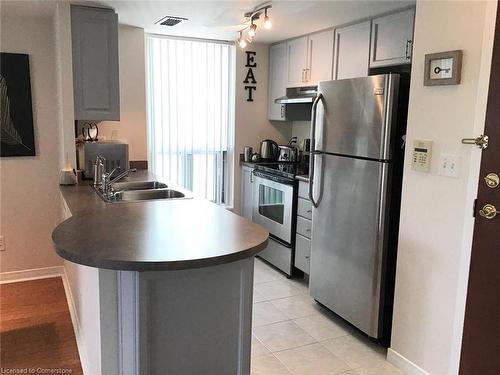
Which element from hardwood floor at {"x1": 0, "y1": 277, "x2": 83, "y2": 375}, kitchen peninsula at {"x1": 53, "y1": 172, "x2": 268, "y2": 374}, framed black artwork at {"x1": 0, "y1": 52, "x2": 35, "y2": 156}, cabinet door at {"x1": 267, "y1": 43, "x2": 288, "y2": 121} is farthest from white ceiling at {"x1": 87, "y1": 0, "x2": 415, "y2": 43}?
hardwood floor at {"x1": 0, "y1": 277, "x2": 83, "y2": 375}

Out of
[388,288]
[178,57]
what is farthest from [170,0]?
[388,288]

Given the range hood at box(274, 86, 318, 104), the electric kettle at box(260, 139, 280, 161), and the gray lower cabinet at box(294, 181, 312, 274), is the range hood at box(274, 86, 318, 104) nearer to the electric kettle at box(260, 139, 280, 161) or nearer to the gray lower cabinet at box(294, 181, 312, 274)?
the electric kettle at box(260, 139, 280, 161)

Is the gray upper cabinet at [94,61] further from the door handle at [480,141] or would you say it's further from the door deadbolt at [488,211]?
the door deadbolt at [488,211]

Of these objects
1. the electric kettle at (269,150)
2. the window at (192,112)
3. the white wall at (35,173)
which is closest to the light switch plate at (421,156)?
the electric kettle at (269,150)

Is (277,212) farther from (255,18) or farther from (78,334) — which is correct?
(78,334)

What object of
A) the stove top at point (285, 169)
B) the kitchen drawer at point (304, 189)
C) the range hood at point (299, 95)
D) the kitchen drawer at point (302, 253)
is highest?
the range hood at point (299, 95)

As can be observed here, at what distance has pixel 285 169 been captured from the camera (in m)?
3.96

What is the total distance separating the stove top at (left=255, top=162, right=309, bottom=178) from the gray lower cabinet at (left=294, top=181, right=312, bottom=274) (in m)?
0.17

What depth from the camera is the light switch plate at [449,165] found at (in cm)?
213

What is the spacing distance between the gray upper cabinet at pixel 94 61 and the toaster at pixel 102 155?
0.72ft

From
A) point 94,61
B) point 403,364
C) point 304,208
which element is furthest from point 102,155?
point 403,364

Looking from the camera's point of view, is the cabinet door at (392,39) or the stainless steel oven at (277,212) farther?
the stainless steel oven at (277,212)

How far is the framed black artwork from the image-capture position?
3.48 m

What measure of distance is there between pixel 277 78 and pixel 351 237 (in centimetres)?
216
